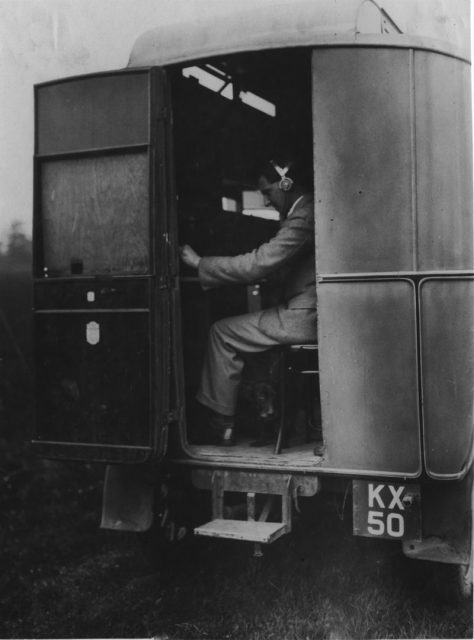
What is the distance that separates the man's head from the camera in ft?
14.2

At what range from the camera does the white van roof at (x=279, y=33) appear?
11.7 ft

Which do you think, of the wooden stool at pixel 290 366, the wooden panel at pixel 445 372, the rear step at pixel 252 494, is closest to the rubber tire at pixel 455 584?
the wooden panel at pixel 445 372

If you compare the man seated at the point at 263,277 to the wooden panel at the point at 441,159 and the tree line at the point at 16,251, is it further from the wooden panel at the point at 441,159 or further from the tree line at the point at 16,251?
the tree line at the point at 16,251

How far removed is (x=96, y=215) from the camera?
398 cm

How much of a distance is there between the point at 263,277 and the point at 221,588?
182 centimetres

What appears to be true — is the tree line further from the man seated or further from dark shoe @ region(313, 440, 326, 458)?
dark shoe @ region(313, 440, 326, 458)

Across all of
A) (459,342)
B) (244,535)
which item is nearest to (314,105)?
(459,342)

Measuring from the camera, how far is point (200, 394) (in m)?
4.43

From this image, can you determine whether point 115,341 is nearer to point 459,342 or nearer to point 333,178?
point 333,178

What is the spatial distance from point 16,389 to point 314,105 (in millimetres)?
4924

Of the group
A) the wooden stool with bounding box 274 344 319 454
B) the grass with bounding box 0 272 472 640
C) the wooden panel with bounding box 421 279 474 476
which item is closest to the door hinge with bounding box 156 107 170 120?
the wooden stool with bounding box 274 344 319 454

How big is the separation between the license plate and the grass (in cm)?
56

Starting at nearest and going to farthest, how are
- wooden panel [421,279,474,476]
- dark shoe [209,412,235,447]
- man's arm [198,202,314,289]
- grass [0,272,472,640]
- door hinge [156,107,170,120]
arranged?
wooden panel [421,279,474,476] < door hinge [156,107,170,120] < grass [0,272,472,640] < man's arm [198,202,314,289] < dark shoe [209,412,235,447]

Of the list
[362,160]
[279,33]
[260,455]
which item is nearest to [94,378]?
[260,455]
